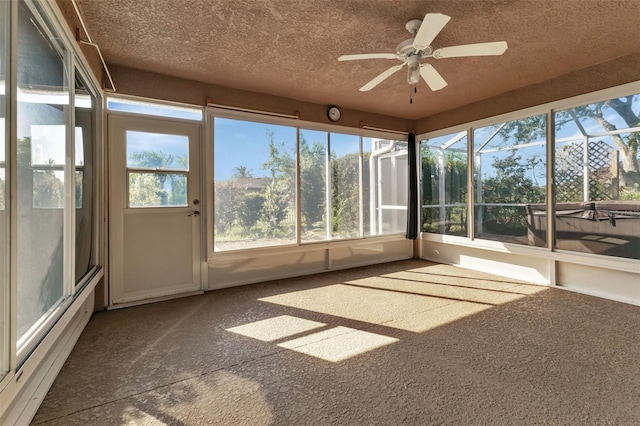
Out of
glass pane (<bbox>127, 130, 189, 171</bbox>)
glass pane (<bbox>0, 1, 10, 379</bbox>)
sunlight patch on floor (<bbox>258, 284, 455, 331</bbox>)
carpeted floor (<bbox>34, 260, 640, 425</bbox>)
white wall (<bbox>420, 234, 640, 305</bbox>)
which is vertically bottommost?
carpeted floor (<bbox>34, 260, 640, 425</bbox>)

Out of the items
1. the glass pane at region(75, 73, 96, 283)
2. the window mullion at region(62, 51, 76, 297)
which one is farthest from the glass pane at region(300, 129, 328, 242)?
the window mullion at region(62, 51, 76, 297)

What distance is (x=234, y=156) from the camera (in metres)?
3.77

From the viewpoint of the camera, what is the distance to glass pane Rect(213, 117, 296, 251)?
3682 millimetres

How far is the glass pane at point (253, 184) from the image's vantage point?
3682 millimetres

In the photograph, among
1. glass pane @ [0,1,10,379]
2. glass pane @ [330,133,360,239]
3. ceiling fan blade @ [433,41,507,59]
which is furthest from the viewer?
glass pane @ [330,133,360,239]

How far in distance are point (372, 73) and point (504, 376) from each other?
→ 3.04 meters

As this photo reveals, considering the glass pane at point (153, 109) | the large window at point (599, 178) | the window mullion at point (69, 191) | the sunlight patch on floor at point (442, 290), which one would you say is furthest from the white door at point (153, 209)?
the large window at point (599, 178)

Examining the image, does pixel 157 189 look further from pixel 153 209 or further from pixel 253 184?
pixel 253 184

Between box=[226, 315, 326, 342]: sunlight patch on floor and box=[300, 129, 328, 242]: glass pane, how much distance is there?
1730mm

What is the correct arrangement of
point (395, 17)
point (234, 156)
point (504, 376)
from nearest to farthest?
point (504, 376)
point (395, 17)
point (234, 156)

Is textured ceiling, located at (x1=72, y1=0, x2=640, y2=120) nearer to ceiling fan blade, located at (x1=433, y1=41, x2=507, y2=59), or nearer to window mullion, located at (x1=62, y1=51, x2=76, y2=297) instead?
ceiling fan blade, located at (x1=433, y1=41, x2=507, y2=59)

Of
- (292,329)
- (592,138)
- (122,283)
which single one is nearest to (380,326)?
(292,329)

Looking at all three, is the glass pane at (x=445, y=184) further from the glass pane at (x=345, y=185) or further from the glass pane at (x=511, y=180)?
the glass pane at (x=345, y=185)

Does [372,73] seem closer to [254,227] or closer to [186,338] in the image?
[254,227]
